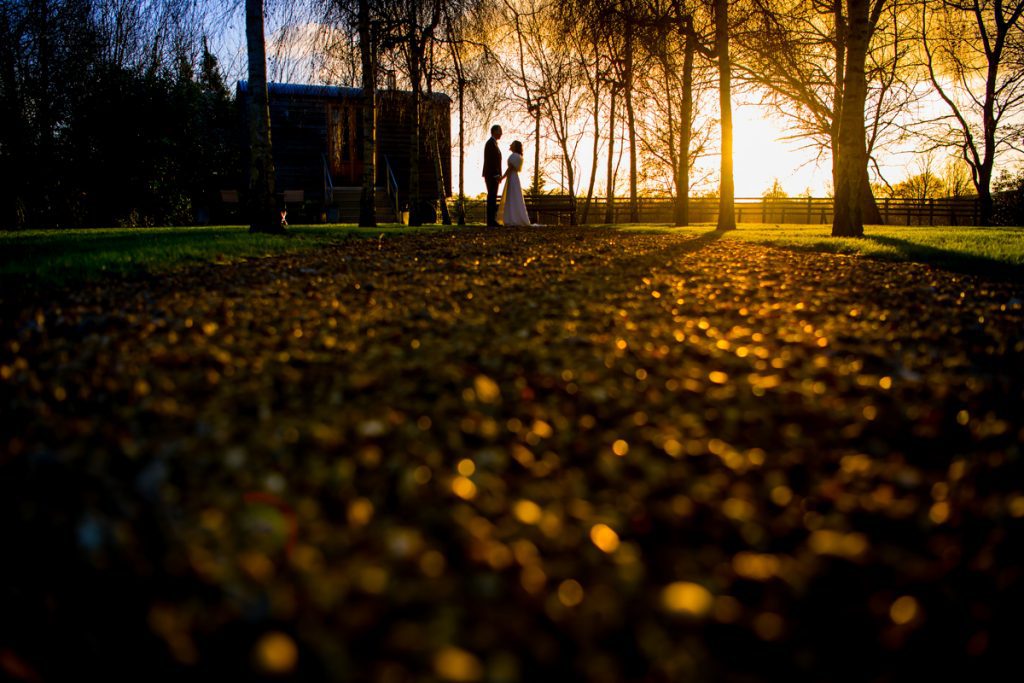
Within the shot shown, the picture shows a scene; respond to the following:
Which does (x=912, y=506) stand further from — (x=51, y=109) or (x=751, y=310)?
(x=51, y=109)

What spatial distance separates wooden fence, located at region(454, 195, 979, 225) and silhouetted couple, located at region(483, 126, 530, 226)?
8.80 meters

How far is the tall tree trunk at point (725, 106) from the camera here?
15.3 metres

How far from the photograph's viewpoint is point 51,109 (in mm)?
19984

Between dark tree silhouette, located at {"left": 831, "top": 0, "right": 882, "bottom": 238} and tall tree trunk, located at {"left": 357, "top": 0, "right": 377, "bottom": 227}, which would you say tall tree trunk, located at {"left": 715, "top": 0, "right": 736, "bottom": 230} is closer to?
dark tree silhouette, located at {"left": 831, "top": 0, "right": 882, "bottom": 238}

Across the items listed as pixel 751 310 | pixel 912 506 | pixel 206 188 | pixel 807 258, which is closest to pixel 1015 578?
pixel 912 506

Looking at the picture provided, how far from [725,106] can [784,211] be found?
74.1 feet

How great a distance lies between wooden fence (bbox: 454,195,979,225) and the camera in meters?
32.0

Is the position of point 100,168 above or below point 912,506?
above

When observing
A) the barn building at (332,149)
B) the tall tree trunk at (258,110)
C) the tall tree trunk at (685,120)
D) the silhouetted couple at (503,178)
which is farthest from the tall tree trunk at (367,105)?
the barn building at (332,149)

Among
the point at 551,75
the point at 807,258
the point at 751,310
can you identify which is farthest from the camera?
the point at 551,75

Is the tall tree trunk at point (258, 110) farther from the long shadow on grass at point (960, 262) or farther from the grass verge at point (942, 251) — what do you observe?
the long shadow on grass at point (960, 262)

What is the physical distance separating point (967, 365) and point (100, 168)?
2405cm

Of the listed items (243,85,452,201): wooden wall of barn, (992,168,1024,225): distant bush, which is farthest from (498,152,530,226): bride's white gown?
(992,168,1024,225): distant bush

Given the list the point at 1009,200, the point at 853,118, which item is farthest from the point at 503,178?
the point at 1009,200
